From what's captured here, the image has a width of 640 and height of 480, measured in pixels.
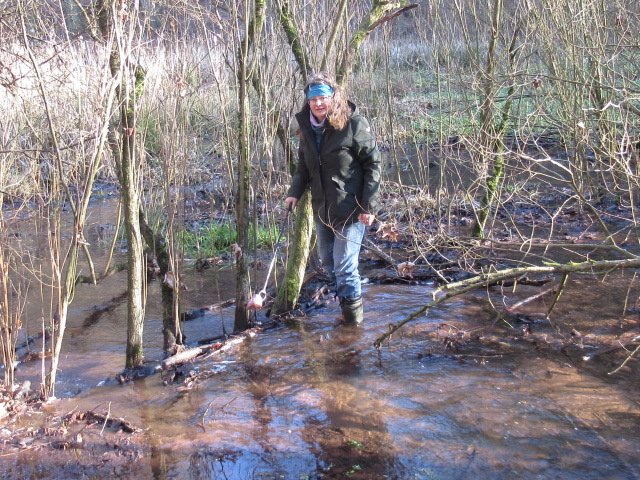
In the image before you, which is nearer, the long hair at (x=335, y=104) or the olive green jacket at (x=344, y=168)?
the long hair at (x=335, y=104)

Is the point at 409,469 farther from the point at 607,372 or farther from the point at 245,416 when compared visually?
the point at 607,372

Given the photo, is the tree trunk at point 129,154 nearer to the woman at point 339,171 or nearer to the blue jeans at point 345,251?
the woman at point 339,171

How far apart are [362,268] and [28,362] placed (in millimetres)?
3364

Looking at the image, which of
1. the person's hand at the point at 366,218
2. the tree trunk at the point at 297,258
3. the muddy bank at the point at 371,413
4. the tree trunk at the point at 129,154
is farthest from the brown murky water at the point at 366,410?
the person's hand at the point at 366,218

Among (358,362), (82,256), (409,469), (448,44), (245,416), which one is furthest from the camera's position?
(82,256)

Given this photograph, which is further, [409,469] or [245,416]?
[245,416]

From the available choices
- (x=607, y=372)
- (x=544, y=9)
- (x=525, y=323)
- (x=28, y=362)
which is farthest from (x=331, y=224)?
(x=544, y=9)

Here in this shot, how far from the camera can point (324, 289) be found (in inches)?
223

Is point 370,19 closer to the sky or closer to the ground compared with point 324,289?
closer to the sky

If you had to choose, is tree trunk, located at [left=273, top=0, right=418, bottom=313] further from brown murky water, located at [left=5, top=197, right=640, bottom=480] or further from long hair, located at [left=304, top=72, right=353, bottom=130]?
long hair, located at [left=304, top=72, right=353, bottom=130]

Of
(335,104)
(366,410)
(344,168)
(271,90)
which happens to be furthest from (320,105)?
(366,410)

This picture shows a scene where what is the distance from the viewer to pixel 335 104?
423 centimetres

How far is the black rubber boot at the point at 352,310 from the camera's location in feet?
15.4

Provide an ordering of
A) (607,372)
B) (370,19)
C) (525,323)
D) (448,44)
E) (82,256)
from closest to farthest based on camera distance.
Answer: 1. (607,372)
2. (525,323)
3. (370,19)
4. (448,44)
5. (82,256)
